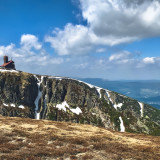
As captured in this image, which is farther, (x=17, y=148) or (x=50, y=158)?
(x=17, y=148)

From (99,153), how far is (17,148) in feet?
28.5

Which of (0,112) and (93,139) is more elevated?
(93,139)

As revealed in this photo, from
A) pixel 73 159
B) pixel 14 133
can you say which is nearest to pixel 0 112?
pixel 14 133

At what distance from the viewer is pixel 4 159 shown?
47.6 ft

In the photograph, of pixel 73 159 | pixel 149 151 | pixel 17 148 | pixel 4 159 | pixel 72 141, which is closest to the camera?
pixel 4 159

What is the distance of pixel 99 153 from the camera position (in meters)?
17.9

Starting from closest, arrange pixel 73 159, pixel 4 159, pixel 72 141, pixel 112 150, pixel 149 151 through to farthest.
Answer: pixel 4 159 < pixel 73 159 < pixel 112 150 < pixel 149 151 < pixel 72 141

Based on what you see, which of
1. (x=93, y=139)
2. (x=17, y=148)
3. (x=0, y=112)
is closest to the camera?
(x=17, y=148)

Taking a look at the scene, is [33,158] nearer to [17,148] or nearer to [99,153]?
[17,148]

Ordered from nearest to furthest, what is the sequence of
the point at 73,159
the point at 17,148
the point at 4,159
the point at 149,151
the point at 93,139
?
the point at 4,159 → the point at 73,159 → the point at 17,148 → the point at 149,151 → the point at 93,139

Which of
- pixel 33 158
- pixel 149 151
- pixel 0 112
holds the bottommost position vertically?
pixel 0 112

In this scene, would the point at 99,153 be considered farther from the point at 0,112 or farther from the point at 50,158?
the point at 0,112

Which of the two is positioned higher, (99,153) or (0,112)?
(99,153)

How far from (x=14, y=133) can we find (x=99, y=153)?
44.3ft
